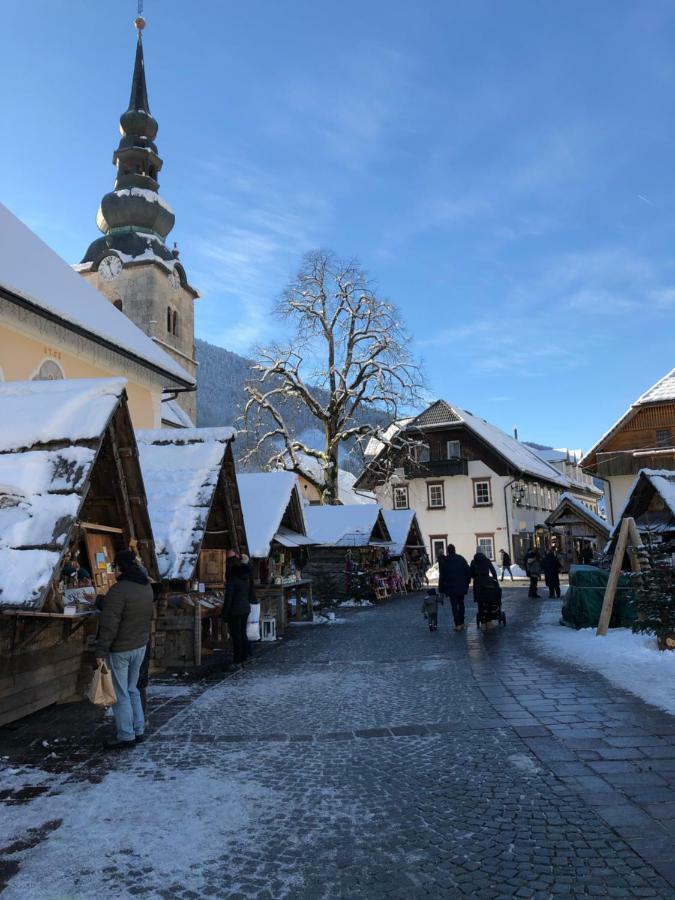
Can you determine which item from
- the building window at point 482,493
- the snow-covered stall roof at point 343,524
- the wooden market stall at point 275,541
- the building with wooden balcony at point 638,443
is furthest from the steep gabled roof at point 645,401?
the wooden market stall at point 275,541

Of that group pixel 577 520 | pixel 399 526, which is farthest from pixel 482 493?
pixel 399 526

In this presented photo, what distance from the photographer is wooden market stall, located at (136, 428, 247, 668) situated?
1115 cm

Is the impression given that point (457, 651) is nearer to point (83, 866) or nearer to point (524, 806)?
point (524, 806)

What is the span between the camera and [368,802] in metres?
4.88

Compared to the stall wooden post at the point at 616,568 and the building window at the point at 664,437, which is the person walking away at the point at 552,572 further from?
the building window at the point at 664,437

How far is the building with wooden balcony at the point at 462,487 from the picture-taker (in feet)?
143

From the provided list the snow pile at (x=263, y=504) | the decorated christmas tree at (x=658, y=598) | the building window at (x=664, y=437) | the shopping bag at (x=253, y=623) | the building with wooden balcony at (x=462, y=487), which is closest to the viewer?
the decorated christmas tree at (x=658, y=598)

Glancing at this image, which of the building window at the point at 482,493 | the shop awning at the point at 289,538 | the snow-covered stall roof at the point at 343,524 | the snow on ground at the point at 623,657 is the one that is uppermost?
the building window at the point at 482,493

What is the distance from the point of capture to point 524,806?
4.68 metres

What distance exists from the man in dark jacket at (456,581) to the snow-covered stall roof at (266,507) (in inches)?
157

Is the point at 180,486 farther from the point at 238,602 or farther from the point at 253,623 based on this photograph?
the point at 253,623

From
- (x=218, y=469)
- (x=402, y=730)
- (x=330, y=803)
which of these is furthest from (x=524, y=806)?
(x=218, y=469)

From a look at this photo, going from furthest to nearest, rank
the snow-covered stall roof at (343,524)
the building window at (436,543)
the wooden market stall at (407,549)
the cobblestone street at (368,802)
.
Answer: the building window at (436,543)
the wooden market stall at (407,549)
the snow-covered stall roof at (343,524)
the cobblestone street at (368,802)

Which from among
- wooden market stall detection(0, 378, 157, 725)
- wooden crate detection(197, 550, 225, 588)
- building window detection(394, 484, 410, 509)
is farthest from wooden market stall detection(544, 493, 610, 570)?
wooden market stall detection(0, 378, 157, 725)
